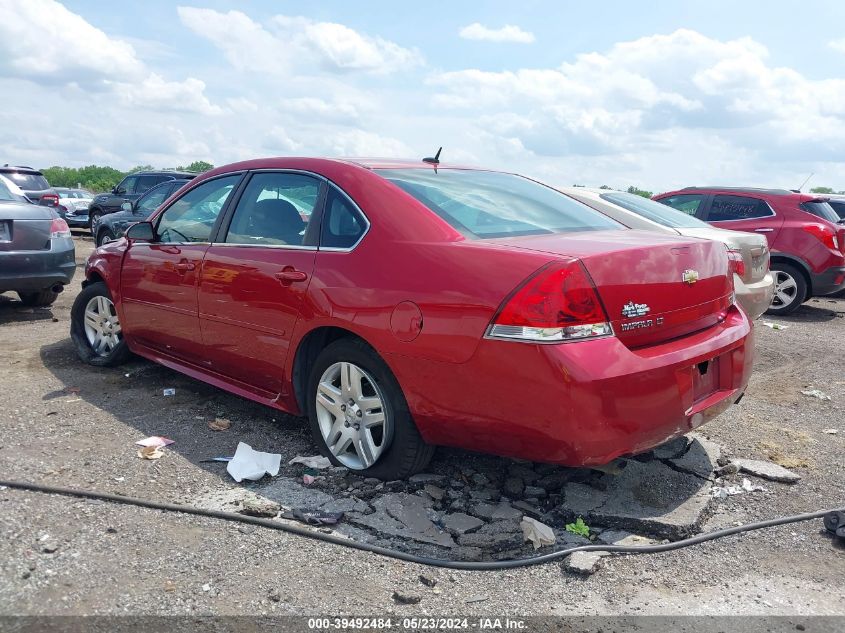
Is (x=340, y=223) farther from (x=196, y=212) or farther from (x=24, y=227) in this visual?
(x=24, y=227)

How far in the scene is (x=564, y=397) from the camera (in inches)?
112

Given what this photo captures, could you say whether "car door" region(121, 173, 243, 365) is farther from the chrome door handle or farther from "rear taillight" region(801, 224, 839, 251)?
"rear taillight" region(801, 224, 839, 251)

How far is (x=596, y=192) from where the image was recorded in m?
7.80

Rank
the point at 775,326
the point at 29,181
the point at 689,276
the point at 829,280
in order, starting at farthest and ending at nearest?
1. the point at 29,181
2. the point at 829,280
3. the point at 775,326
4. the point at 689,276

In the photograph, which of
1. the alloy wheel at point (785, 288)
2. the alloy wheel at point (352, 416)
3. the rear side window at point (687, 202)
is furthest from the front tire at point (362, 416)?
the alloy wheel at point (785, 288)

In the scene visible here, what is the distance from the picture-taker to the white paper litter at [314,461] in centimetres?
382

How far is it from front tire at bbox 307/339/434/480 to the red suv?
758 cm

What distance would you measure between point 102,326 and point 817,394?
216 inches

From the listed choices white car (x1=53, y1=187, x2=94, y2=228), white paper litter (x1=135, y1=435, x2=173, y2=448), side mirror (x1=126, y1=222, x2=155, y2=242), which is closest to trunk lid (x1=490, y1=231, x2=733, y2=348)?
white paper litter (x1=135, y1=435, x2=173, y2=448)

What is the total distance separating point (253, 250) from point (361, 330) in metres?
1.06

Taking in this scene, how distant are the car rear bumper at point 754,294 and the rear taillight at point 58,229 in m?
6.52

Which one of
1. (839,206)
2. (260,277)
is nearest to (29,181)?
(260,277)

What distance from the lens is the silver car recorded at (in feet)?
21.6

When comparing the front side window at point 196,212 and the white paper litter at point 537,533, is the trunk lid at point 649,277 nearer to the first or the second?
the white paper litter at point 537,533
